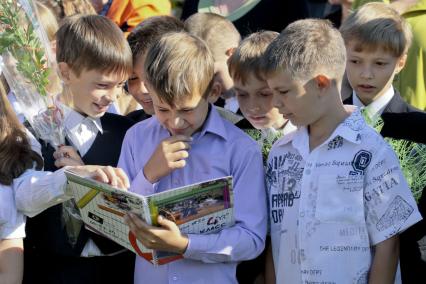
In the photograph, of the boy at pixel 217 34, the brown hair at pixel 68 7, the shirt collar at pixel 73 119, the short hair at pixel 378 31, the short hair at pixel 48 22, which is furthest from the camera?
the brown hair at pixel 68 7

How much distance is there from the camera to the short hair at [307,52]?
10.5 ft

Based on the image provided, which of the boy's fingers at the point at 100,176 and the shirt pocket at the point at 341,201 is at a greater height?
the boy's fingers at the point at 100,176

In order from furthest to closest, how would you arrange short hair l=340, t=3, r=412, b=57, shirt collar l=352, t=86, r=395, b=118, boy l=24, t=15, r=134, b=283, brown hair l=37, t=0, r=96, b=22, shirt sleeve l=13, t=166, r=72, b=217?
brown hair l=37, t=0, r=96, b=22
short hair l=340, t=3, r=412, b=57
shirt collar l=352, t=86, r=395, b=118
boy l=24, t=15, r=134, b=283
shirt sleeve l=13, t=166, r=72, b=217

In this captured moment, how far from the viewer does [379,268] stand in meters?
3.11

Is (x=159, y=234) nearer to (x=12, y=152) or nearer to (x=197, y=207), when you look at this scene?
(x=197, y=207)

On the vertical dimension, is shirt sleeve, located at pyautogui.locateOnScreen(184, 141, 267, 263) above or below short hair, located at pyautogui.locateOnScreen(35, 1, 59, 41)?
below

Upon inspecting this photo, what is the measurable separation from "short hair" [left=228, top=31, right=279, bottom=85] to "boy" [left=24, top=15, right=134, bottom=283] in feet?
1.74

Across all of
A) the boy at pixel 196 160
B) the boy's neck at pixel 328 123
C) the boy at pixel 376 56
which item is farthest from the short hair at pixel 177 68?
the boy at pixel 376 56

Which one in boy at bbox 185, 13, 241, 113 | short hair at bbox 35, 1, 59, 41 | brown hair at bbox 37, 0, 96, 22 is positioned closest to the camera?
boy at bbox 185, 13, 241, 113

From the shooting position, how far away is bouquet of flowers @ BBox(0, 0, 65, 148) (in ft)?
11.6

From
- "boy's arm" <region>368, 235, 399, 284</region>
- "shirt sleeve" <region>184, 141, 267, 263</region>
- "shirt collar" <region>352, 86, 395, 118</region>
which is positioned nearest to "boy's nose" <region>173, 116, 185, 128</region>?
"shirt sleeve" <region>184, 141, 267, 263</region>

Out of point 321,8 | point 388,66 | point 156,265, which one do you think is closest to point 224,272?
point 156,265

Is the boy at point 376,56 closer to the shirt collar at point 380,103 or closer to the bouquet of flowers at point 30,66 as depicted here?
the shirt collar at point 380,103

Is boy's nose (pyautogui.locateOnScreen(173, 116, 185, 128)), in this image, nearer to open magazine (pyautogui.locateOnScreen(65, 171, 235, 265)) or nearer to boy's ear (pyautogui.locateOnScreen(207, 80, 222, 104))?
boy's ear (pyautogui.locateOnScreen(207, 80, 222, 104))
